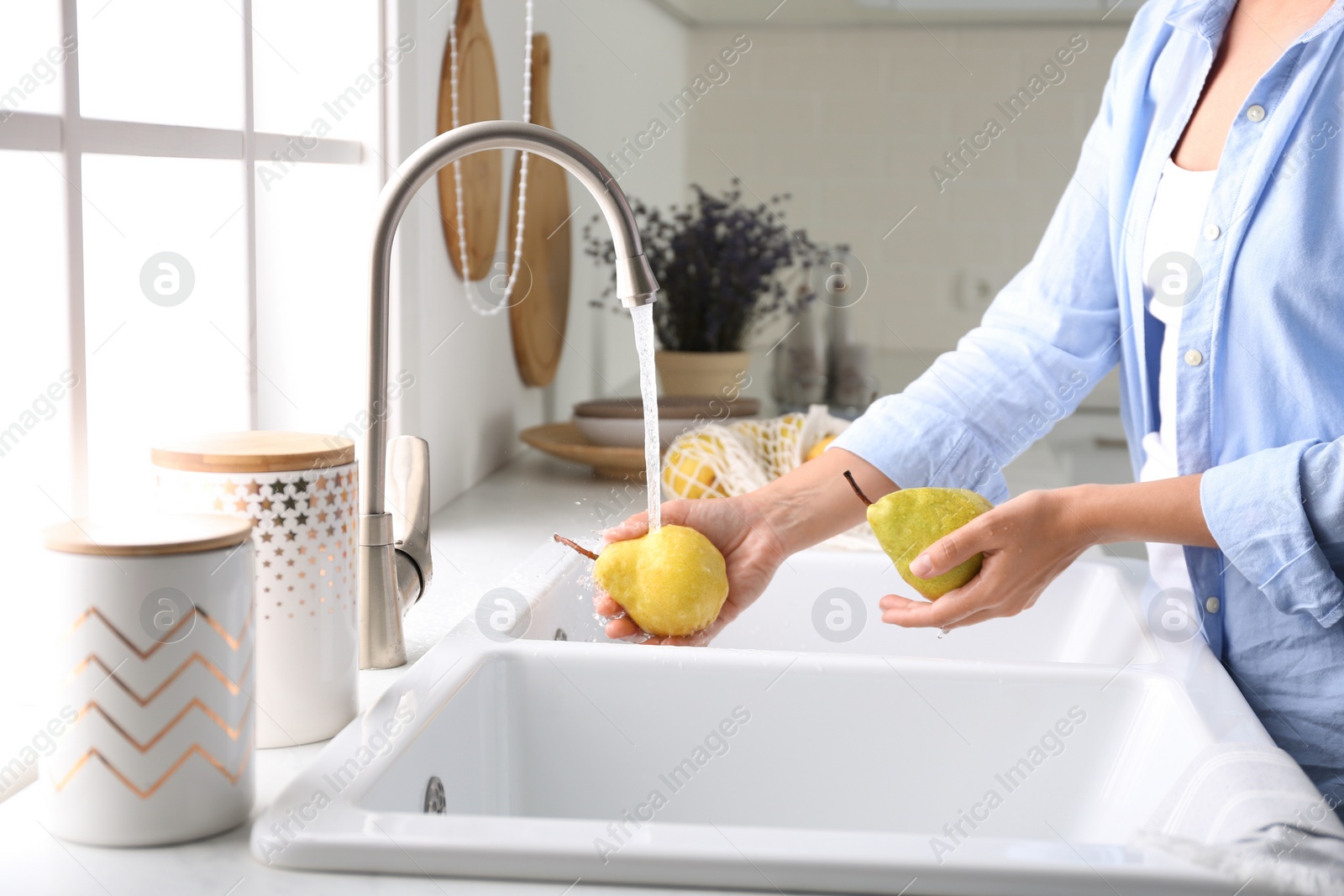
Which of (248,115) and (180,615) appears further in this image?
(248,115)

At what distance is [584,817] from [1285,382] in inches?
20.9

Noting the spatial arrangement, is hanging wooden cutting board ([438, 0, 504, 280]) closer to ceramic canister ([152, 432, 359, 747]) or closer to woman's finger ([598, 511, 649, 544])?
woman's finger ([598, 511, 649, 544])

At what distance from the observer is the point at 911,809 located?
0.81 metres

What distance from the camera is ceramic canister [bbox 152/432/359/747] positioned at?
0.66 meters

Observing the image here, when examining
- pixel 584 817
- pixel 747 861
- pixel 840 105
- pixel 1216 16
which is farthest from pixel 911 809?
pixel 840 105

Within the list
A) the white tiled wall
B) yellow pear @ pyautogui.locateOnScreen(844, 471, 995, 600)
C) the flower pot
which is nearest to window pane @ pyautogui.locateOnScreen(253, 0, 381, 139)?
yellow pear @ pyautogui.locateOnScreen(844, 471, 995, 600)

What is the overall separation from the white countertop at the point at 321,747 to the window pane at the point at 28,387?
170mm

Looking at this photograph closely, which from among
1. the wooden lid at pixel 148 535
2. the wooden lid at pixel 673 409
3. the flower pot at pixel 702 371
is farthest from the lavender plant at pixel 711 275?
the wooden lid at pixel 148 535

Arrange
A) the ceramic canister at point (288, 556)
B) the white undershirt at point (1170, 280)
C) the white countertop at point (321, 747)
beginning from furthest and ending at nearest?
the white undershirt at point (1170, 280), the ceramic canister at point (288, 556), the white countertop at point (321, 747)

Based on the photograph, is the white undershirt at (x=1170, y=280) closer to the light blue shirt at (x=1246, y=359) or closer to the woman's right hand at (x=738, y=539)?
the light blue shirt at (x=1246, y=359)

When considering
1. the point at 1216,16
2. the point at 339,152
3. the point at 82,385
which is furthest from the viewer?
the point at 339,152

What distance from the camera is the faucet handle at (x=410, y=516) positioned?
83 cm

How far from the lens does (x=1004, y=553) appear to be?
2.61 ft

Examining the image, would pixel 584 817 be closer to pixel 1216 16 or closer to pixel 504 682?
pixel 504 682
